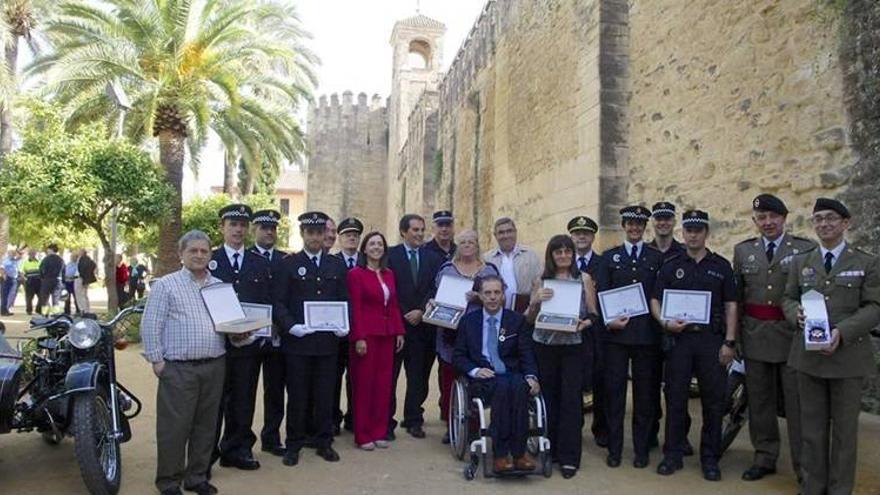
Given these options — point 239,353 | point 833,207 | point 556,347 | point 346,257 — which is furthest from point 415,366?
point 833,207

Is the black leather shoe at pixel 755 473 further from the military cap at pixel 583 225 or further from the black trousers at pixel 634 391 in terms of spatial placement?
the military cap at pixel 583 225

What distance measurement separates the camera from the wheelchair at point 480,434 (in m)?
4.93

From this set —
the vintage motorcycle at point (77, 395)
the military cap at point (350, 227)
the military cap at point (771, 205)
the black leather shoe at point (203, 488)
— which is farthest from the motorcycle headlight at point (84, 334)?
the military cap at point (771, 205)

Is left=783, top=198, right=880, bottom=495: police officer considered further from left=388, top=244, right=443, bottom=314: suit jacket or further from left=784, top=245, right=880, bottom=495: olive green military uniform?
→ left=388, top=244, right=443, bottom=314: suit jacket

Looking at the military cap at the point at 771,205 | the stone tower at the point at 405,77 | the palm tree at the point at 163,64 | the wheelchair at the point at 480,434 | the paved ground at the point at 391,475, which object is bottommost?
the paved ground at the point at 391,475

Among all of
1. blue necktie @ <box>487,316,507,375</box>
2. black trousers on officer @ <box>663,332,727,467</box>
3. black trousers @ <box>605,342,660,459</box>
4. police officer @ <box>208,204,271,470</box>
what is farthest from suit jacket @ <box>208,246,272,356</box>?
black trousers on officer @ <box>663,332,727,467</box>

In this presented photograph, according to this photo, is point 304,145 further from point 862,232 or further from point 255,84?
point 862,232

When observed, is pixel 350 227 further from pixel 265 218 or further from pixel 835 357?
pixel 835 357

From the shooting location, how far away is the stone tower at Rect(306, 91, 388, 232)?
3750 cm

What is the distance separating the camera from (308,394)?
Result: 5.52m

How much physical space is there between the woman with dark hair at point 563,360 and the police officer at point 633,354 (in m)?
0.19

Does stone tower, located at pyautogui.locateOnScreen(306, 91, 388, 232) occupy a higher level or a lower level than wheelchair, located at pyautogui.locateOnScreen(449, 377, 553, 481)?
higher

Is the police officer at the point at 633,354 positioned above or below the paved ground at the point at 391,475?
above

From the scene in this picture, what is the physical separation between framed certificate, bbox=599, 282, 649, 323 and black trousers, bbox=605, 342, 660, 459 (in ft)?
0.85
